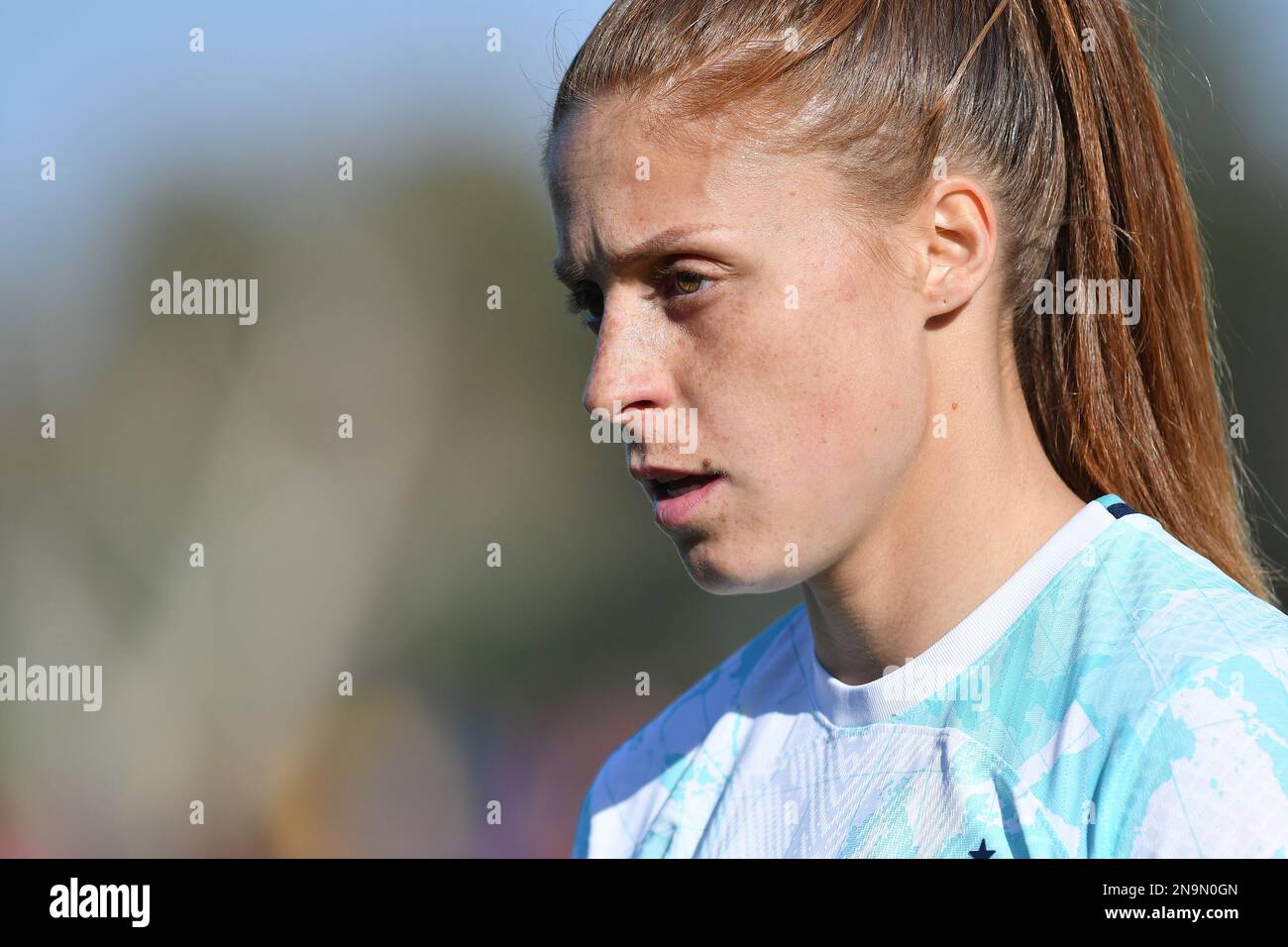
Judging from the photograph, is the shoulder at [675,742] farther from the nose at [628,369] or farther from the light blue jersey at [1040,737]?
the nose at [628,369]

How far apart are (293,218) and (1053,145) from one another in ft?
23.4

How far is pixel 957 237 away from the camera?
1880 millimetres

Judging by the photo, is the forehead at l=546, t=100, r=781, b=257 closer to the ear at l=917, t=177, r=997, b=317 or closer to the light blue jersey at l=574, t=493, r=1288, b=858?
the ear at l=917, t=177, r=997, b=317

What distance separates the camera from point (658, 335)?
1.86 metres

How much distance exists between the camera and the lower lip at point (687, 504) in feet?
6.16

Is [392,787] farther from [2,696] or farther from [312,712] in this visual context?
[2,696]

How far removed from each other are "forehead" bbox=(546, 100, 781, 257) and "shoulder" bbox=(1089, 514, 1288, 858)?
2.65 ft

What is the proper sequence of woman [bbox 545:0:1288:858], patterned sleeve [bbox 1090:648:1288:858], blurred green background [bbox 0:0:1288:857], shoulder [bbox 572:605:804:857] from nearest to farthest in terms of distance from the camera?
patterned sleeve [bbox 1090:648:1288:858] → woman [bbox 545:0:1288:858] → shoulder [bbox 572:605:804:857] → blurred green background [bbox 0:0:1288:857]

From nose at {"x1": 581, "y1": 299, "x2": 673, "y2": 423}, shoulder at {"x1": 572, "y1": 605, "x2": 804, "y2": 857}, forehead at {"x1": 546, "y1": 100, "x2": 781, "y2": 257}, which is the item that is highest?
forehead at {"x1": 546, "y1": 100, "x2": 781, "y2": 257}

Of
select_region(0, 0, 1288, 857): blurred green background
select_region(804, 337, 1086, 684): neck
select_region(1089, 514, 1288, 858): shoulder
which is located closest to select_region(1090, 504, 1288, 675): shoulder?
select_region(1089, 514, 1288, 858): shoulder

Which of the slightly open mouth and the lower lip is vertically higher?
the slightly open mouth

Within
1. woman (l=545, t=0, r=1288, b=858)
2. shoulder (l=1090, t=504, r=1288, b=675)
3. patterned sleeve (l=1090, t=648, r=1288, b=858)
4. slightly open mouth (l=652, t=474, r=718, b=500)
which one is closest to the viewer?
patterned sleeve (l=1090, t=648, r=1288, b=858)

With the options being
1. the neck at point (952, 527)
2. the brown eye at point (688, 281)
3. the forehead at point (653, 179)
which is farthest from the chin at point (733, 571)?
the forehead at point (653, 179)

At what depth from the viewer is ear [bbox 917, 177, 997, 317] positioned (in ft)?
6.13
